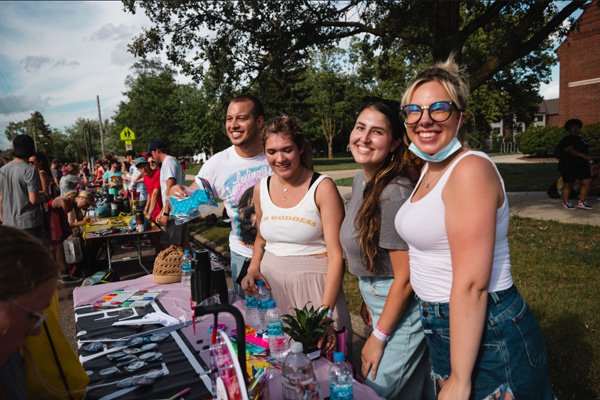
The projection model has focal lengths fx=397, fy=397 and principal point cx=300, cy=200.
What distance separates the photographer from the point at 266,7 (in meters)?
8.77

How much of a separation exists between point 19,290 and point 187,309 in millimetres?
1706

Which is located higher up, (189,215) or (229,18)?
(229,18)

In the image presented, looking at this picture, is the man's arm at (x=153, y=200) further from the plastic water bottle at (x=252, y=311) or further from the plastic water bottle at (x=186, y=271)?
the plastic water bottle at (x=252, y=311)

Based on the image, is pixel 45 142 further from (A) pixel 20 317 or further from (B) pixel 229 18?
(A) pixel 20 317

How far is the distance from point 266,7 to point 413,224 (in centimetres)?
845

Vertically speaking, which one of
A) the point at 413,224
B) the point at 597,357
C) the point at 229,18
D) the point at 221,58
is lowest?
the point at 597,357

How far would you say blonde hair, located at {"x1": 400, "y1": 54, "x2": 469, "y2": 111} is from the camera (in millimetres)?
1628

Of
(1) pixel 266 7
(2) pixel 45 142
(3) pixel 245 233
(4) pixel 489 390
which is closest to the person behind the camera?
(4) pixel 489 390

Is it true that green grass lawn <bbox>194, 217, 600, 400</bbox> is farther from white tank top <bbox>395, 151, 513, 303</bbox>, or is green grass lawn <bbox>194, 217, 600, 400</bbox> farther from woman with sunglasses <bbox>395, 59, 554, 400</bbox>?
white tank top <bbox>395, 151, 513, 303</bbox>

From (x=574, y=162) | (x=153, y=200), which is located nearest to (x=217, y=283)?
(x=153, y=200)

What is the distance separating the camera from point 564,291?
14.9 feet

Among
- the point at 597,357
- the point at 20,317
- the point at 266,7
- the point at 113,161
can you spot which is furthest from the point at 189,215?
the point at 113,161

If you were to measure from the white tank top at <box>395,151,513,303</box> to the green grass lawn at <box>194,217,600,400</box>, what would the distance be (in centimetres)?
211

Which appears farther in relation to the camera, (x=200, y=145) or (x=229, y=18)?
(x=200, y=145)
